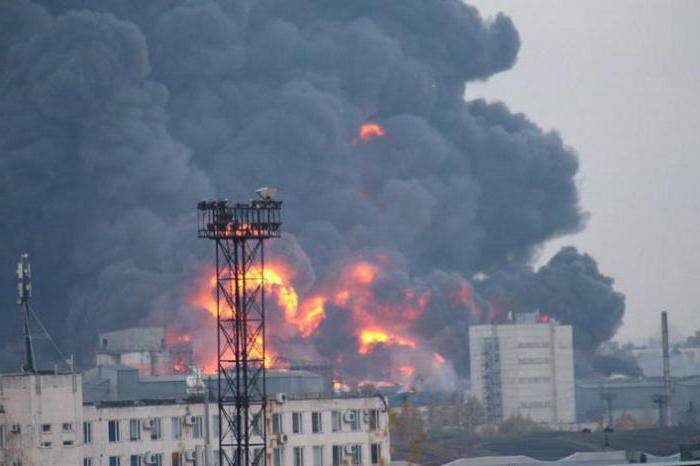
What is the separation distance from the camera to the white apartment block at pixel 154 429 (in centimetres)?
7869

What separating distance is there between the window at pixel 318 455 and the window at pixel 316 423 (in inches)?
25.7

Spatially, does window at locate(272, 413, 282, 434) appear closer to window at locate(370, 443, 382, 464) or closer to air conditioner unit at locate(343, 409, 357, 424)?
air conditioner unit at locate(343, 409, 357, 424)

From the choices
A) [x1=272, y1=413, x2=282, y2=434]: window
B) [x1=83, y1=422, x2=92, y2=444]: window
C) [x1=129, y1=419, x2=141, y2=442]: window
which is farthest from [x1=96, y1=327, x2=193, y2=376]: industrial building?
[x1=83, y1=422, x2=92, y2=444]: window

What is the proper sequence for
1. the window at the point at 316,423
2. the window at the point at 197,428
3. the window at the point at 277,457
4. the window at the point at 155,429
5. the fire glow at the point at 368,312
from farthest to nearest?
the fire glow at the point at 368,312 < the window at the point at 316,423 < the window at the point at 277,457 < the window at the point at 197,428 < the window at the point at 155,429

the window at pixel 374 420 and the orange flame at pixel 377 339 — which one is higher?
the orange flame at pixel 377 339

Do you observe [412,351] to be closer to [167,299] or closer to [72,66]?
[167,299]

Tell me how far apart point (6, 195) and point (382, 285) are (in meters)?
34.1

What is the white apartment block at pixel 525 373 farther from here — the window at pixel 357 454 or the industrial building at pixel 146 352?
the window at pixel 357 454

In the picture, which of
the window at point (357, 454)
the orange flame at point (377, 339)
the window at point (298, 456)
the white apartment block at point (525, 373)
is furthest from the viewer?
the orange flame at point (377, 339)

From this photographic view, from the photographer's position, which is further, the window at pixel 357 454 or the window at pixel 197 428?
the window at pixel 357 454

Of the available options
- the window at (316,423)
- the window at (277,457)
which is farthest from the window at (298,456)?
the window at (316,423)

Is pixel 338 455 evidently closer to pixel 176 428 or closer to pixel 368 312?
pixel 176 428

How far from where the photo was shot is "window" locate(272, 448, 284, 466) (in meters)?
83.8

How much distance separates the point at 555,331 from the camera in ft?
564
